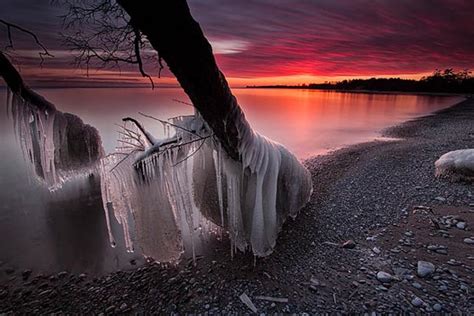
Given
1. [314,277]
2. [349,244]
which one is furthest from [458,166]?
[314,277]

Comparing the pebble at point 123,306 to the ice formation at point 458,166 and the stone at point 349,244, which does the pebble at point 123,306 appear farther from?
the ice formation at point 458,166

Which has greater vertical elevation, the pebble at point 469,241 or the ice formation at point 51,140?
the ice formation at point 51,140

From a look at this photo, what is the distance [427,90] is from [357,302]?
111 metres

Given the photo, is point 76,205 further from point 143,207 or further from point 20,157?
point 20,157

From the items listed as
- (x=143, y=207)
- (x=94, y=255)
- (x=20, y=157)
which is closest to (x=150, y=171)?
(x=143, y=207)

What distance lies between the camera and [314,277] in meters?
3.92

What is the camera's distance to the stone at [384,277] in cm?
371

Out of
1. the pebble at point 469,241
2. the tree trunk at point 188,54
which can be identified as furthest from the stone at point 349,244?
the tree trunk at point 188,54

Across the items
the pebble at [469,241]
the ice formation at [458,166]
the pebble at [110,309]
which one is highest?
the ice formation at [458,166]

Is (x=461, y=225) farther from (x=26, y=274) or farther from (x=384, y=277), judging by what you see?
(x=26, y=274)

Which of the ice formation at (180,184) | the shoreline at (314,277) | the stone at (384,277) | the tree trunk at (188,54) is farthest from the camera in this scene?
the ice formation at (180,184)

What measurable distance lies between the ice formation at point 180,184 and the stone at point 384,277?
66.2 inches

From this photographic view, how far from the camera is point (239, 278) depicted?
13.3ft

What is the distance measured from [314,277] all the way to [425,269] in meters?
1.65
